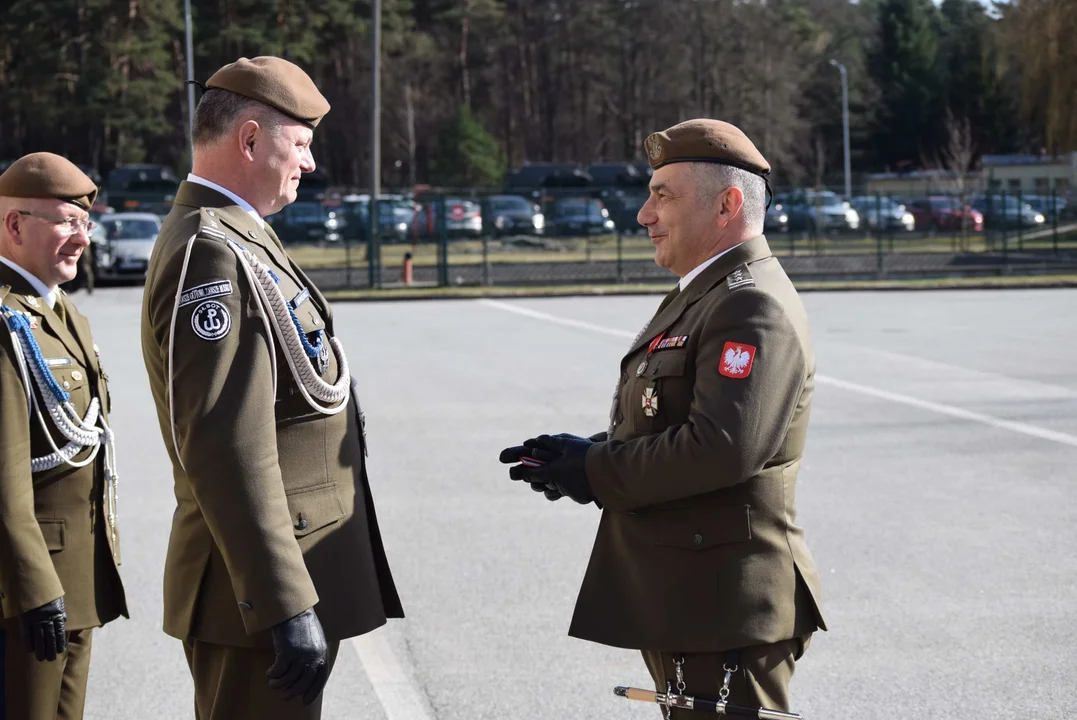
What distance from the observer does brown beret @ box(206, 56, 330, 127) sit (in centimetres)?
280

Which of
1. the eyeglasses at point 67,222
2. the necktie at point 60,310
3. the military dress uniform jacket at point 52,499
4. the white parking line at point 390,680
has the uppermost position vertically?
the eyeglasses at point 67,222

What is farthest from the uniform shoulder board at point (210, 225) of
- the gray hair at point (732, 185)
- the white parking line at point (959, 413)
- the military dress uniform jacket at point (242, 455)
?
the white parking line at point (959, 413)

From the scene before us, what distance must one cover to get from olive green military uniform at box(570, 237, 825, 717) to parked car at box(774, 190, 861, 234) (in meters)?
32.3

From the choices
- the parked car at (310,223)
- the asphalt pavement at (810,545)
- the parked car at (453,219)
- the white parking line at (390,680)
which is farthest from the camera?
the parked car at (310,223)

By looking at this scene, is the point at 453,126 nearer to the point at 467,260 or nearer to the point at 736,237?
the point at 467,260

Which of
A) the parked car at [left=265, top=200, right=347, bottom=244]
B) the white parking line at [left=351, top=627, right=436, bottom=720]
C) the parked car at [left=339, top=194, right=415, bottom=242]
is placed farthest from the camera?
the parked car at [left=265, top=200, right=347, bottom=244]

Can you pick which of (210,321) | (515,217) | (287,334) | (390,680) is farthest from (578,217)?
(210,321)

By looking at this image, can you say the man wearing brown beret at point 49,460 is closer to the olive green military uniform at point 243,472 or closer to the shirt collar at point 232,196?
the olive green military uniform at point 243,472

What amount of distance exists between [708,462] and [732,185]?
66 cm

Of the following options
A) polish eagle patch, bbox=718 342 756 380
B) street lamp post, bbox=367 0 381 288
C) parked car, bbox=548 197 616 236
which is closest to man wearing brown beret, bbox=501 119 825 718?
polish eagle patch, bbox=718 342 756 380

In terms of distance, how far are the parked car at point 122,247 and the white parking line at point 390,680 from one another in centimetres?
2466

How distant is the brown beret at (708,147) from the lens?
3039 millimetres

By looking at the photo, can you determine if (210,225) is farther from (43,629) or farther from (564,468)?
(43,629)

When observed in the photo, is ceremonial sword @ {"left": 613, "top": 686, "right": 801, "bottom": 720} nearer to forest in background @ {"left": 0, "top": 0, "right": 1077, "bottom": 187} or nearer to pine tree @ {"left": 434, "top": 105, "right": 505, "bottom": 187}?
pine tree @ {"left": 434, "top": 105, "right": 505, "bottom": 187}
